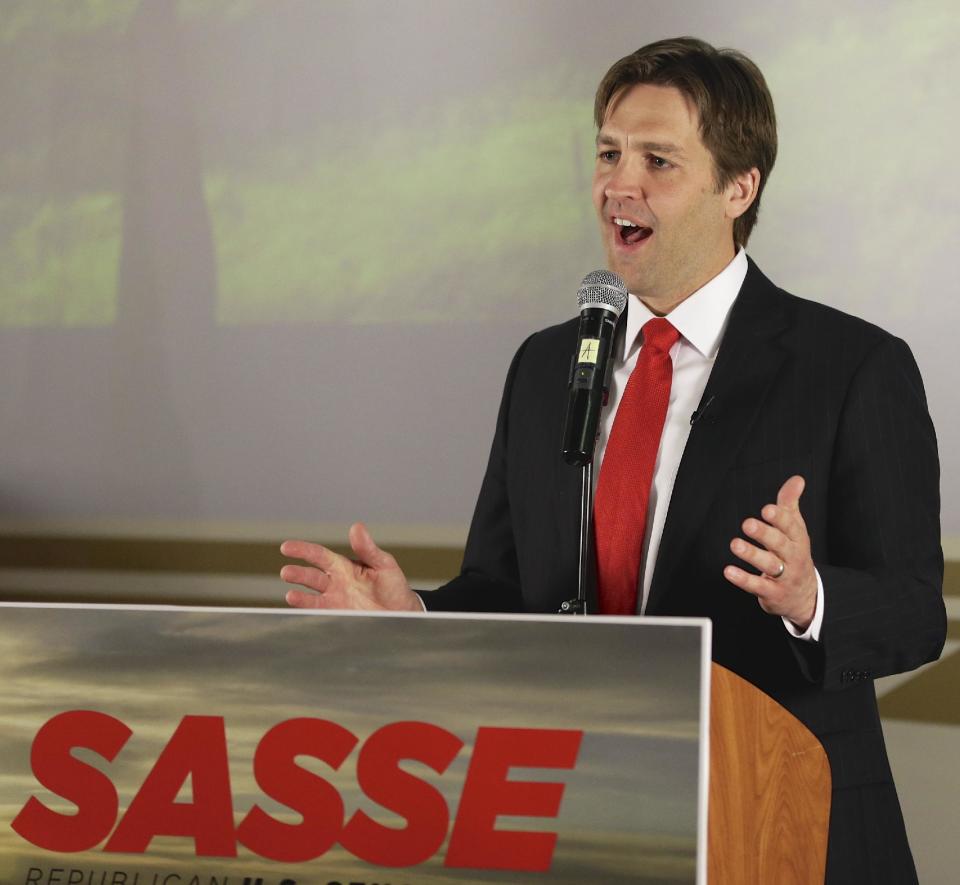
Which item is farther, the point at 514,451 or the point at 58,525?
the point at 58,525

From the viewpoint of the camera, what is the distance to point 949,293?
3023 mm

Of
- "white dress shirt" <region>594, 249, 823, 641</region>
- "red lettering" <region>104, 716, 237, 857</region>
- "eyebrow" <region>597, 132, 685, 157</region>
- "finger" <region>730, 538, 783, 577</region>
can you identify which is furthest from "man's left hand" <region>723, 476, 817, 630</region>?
"eyebrow" <region>597, 132, 685, 157</region>

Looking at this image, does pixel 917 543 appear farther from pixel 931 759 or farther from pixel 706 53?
pixel 931 759

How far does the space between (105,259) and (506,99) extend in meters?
1.31

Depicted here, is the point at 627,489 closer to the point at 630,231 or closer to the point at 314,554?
the point at 630,231

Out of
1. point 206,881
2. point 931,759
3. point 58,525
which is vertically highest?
point 206,881

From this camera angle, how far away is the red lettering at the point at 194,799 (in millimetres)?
1017

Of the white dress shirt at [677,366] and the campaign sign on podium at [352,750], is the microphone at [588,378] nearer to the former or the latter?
the white dress shirt at [677,366]

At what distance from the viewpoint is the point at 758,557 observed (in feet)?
3.85

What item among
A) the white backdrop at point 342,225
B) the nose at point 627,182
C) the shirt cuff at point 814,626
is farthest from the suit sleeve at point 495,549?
the white backdrop at point 342,225

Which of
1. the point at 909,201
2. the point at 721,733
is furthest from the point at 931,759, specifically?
the point at 721,733

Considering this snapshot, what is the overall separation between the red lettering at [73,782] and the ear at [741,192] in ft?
3.92

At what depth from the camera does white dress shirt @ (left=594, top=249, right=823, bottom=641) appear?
5.42ft

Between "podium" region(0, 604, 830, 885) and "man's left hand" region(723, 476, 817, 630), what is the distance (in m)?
0.13
